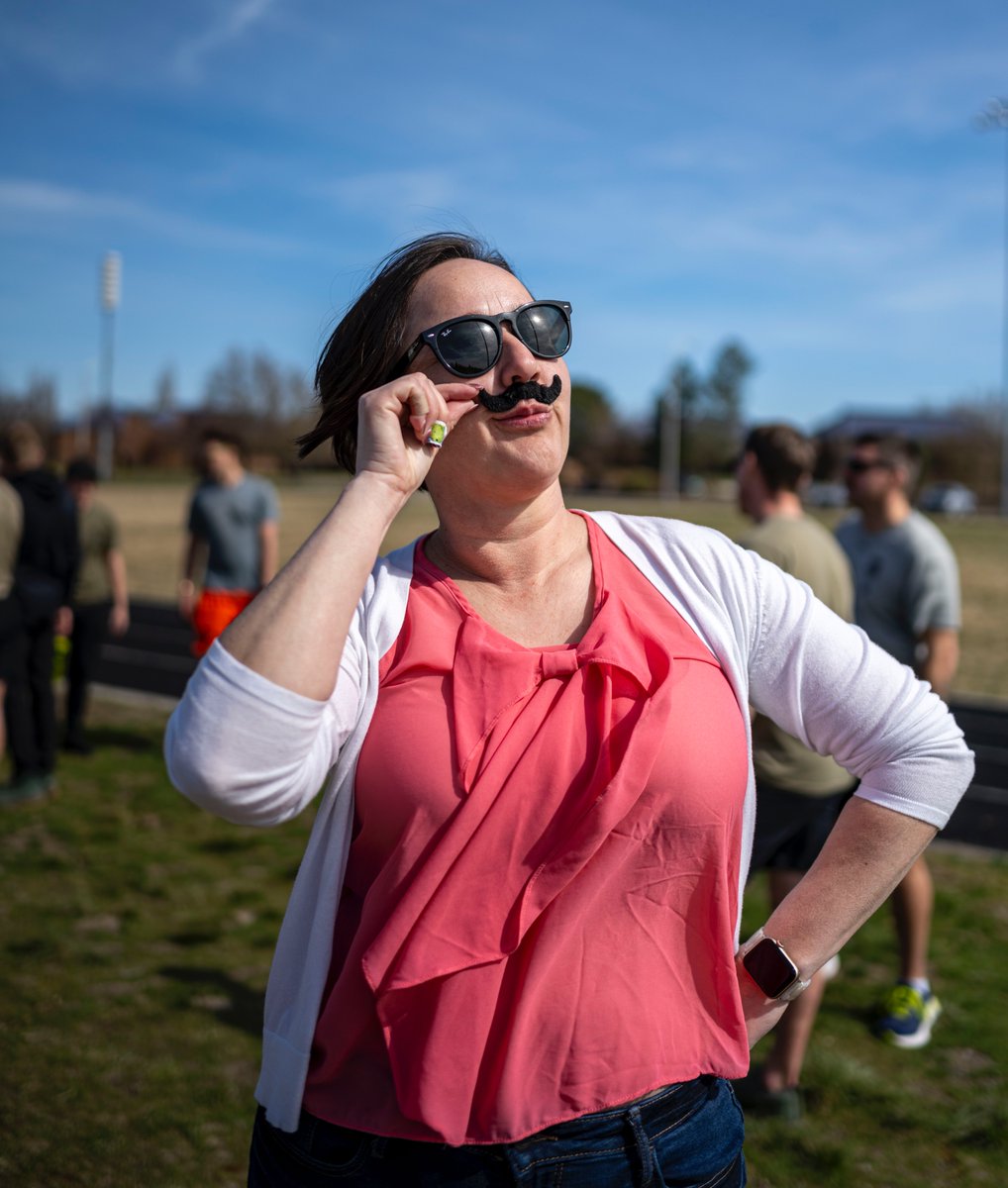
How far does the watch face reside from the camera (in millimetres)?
1819

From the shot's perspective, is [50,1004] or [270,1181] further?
[50,1004]

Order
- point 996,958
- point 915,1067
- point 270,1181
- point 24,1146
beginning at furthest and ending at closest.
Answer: point 996,958 < point 915,1067 < point 24,1146 < point 270,1181

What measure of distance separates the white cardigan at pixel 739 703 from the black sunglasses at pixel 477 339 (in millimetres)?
320

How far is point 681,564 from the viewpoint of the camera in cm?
187

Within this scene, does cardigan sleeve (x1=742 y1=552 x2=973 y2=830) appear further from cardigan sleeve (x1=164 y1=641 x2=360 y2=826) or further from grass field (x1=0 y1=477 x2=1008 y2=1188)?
grass field (x1=0 y1=477 x2=1008 y2=1188)

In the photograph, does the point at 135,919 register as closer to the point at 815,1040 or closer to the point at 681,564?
the point at 815,1040

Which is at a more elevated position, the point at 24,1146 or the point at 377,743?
the point at 377,743

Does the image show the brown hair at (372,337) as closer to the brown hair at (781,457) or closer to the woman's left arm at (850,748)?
the woman's left arm at (850,748)

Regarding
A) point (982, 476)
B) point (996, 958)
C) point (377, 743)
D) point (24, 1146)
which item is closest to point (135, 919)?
point (24, 1146)

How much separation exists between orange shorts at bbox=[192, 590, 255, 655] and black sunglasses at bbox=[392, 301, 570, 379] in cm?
545

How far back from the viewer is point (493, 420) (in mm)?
1815

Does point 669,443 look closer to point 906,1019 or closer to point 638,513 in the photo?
point 638,513

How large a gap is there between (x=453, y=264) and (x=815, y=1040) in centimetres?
348

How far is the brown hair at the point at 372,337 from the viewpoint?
1.87 meters
